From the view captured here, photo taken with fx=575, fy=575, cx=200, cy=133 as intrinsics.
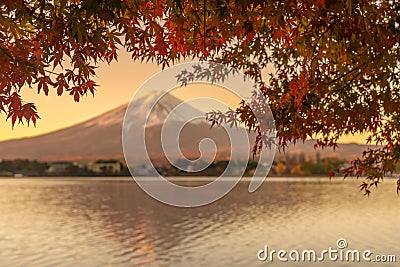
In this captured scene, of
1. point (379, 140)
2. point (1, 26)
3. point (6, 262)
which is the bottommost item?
point (6, 262)

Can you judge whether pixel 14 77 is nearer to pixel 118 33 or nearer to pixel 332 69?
pixel 118 33

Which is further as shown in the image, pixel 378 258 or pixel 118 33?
pixel 378 258

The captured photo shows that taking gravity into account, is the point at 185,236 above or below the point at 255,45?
below

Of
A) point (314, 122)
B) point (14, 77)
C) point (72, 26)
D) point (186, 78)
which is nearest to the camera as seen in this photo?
point (72, 26)

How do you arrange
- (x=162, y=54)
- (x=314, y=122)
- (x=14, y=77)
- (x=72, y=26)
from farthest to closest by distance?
(x=314, y=122)
(x=162, y=54)
(x=14, y=77)
(x=72, y=26)

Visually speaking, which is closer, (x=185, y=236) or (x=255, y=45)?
(x=255, y=45)

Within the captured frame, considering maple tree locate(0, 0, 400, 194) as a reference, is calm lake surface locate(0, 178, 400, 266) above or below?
below

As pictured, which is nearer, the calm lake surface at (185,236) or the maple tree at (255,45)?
the maple tree at (255,45)

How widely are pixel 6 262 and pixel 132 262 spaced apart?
8.16 m

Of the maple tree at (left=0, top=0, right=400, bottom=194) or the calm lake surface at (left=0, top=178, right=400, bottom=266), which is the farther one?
the calm lake surface at (left=0, top=178, right=400, bottom=266)

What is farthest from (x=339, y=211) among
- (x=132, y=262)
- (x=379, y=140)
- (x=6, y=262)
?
(x=379, y=140)

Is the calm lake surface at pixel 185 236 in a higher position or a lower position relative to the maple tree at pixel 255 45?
lower

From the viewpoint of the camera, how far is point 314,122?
1002cm

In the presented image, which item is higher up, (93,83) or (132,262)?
(93,83)
